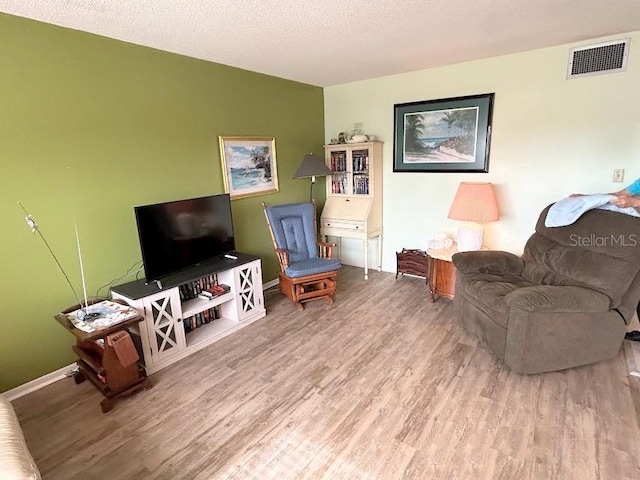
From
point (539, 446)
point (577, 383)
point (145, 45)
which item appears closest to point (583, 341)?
point (577, 383)

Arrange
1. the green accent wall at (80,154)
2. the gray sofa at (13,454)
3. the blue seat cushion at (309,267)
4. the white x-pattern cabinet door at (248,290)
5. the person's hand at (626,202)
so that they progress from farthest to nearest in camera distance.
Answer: the blue seat cushion at (309,267), the white x-pattern cabinet door at (248,290), the person's hand at (626,202), the green accent wall at (80,154), the gray sofa at (13,454)

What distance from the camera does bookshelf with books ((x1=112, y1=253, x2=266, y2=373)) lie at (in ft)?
7.91

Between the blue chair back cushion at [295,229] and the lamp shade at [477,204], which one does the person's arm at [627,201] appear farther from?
the blue chair back cushion at [295,229]

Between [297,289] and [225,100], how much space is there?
1888 millimetres

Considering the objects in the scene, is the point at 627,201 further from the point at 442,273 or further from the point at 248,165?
the point at 248,165

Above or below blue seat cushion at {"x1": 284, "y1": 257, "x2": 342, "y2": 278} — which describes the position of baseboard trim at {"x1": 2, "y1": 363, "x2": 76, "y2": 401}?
below

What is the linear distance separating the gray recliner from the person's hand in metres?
0.07

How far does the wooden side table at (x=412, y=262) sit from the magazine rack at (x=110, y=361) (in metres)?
2.78

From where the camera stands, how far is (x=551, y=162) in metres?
3.12

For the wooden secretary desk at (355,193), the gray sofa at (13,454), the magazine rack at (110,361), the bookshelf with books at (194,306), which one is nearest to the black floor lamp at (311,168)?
the wooden secretary desk at (355,193)

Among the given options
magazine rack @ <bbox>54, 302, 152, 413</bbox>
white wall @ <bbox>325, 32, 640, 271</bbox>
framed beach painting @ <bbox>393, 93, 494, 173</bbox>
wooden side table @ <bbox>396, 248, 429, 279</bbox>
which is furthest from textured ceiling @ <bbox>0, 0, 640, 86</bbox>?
wooden side table @ <bbox>396, 248, 429, 279</bbox>

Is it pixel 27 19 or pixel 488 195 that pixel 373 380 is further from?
pixel 27 19

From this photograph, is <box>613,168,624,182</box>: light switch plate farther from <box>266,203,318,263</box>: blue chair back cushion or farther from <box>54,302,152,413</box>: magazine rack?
<box>54,302,152,413</box>: magazine rack

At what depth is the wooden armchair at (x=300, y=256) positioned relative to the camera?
131 inches
